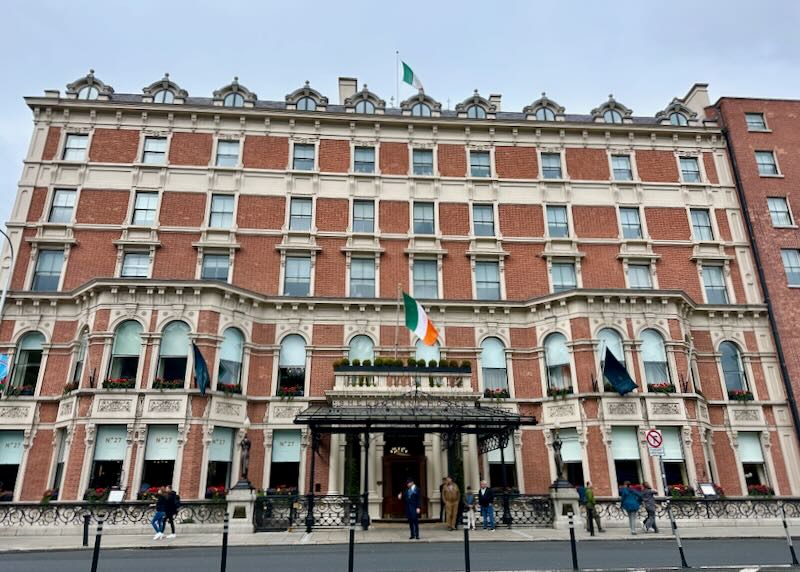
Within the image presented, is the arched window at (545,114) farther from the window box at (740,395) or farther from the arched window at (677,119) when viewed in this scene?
the window box at (740,395)

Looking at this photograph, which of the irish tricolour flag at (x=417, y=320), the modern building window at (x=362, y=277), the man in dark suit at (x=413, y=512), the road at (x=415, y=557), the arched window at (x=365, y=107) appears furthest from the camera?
the arched window at (x=365, y=107)

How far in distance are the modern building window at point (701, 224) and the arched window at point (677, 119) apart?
19.0 feet

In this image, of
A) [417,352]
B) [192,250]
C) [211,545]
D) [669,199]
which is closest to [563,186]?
[669,199]

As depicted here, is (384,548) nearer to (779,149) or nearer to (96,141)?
(96,141)

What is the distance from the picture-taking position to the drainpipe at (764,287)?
997 inches

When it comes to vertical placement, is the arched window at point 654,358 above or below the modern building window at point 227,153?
below

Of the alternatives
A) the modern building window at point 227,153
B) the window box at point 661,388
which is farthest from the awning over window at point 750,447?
the modern building window at point 227,153

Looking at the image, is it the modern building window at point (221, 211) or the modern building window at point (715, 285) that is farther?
the modern building window at point (715, 285)

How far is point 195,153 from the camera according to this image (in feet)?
92.9

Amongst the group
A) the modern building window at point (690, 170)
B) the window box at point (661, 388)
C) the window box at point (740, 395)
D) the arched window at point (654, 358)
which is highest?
the modern building window at point (690, 170)

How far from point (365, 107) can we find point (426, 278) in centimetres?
1093

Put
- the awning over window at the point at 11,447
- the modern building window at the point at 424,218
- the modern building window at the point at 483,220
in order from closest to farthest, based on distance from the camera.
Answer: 1. the awning over window at the point at 11,447
2. the modern building window at the point at 424,218
3. the modern building window at the point at 483,220

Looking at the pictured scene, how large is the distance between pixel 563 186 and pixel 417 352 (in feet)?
40.2

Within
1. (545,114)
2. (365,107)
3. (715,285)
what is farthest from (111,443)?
(715,285)
